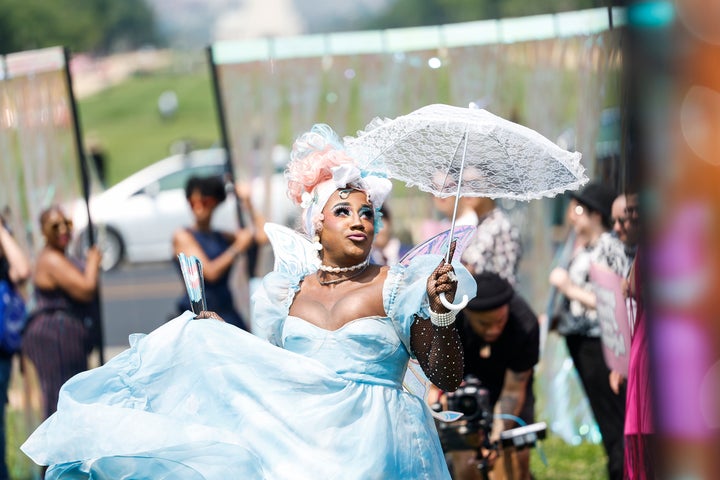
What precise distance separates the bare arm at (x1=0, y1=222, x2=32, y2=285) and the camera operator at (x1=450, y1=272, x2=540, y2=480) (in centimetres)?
261

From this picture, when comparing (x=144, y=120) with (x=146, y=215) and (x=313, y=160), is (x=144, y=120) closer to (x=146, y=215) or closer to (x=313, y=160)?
(x=146, y=215)

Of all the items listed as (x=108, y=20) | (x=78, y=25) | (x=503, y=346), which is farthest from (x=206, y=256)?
(x=108, y=20)

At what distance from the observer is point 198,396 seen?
3.29m

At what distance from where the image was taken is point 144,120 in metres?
26.2

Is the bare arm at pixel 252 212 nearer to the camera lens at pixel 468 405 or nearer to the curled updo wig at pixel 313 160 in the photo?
the camera lens at pixel 468 405

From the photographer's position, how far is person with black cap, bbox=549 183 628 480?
5.24 metres

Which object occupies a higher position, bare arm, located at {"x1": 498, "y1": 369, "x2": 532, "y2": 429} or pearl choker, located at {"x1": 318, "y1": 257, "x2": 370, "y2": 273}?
pearl choker, located at {"x1": 318, "y1": 257, "x2": 370, "y2": 273}

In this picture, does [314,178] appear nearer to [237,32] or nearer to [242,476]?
[242,476]

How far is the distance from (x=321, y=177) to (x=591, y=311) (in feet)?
7.48

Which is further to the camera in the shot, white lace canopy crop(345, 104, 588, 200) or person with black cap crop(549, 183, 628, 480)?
person with black cap crop(549, 183, 628, 480)

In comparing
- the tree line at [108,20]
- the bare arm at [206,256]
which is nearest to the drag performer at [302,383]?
the bare arm at [206,256]

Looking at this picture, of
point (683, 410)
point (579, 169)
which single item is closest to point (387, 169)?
point (579, 169)

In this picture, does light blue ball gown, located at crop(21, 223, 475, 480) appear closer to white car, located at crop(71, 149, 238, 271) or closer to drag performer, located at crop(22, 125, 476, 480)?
drag performer, located at crop(22, 125, 476, 480)

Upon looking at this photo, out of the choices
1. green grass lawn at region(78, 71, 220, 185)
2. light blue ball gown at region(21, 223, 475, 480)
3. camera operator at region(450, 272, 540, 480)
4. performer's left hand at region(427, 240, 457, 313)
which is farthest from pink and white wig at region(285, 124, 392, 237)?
green grass lawn at region(78, 71, 220, 185)
